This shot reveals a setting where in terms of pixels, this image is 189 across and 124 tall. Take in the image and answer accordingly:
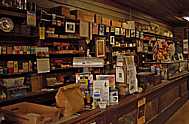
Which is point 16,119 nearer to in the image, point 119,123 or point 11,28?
point 119,123

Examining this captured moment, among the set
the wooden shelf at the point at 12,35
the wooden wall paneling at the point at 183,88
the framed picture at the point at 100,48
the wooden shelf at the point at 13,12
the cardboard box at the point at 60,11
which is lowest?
the wooden wall paneling at the point at 183,88

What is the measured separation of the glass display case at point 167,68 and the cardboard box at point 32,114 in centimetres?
288

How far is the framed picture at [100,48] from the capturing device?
6255 mm

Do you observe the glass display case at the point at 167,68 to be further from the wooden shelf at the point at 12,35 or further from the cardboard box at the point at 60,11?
the wooden shelf at the point at 12,35

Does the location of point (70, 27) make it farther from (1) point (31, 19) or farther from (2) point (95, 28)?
(1) point (31, 19)

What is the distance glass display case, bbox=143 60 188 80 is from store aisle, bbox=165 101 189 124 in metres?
0.97

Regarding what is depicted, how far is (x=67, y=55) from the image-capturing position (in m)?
5.50

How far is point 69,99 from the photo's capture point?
2420 mm

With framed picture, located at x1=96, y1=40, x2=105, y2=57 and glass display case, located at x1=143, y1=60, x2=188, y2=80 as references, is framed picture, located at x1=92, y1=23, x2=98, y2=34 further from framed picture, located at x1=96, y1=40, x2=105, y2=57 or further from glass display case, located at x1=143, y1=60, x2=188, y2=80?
glass display case, located at x1=143, y1=60, x2=188, y2=80

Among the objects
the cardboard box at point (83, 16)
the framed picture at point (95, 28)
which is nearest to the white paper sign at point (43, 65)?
the cardboard box at point (83, 16)

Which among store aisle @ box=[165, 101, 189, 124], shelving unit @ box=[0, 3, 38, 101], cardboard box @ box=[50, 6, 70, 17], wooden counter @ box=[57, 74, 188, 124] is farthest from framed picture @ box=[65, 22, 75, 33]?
store aisle @ box=[165, 101, 189, 124]

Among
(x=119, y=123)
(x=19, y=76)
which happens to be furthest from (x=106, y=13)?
(x=119, y=123)

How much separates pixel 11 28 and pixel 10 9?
0.29 meters

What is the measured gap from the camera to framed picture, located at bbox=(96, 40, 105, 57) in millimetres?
6255
